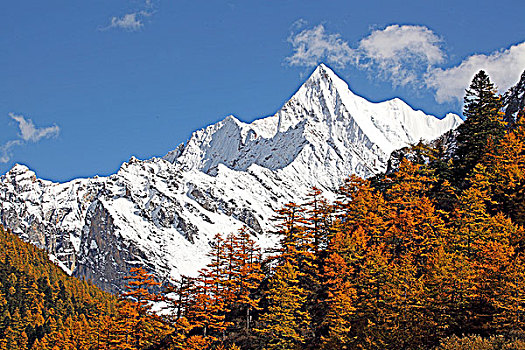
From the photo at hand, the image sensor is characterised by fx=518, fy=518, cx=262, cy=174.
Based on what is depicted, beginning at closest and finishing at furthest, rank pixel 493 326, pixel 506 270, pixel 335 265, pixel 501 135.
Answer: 1. pixel 493 326
2. pixel 506 270
3. pixel 335 265
4. pixel 501 135

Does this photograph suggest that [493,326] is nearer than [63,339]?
Yes

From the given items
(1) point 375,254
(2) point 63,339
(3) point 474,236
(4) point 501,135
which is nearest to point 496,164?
(4) point 501,135

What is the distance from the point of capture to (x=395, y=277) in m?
50.9

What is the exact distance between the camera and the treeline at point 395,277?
45.8 meters

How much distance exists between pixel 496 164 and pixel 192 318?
47.7m

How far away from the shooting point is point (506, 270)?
145ft

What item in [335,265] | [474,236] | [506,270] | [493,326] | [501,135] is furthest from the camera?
Answer: [501,135]

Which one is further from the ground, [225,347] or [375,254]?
[375,254]

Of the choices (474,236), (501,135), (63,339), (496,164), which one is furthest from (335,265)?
(63,339)

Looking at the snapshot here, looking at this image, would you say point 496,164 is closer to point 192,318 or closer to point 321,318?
point 321,318

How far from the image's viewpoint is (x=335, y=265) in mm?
63062

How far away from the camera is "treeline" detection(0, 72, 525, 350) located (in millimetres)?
45750

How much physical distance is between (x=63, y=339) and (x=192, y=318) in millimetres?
59244

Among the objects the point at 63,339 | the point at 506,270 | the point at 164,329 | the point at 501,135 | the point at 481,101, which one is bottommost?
the point at 506,270
